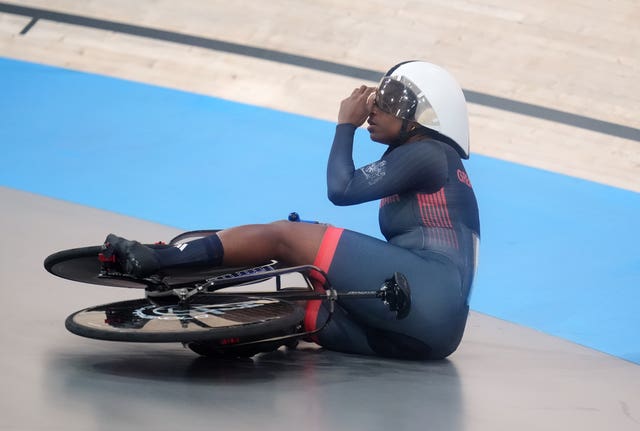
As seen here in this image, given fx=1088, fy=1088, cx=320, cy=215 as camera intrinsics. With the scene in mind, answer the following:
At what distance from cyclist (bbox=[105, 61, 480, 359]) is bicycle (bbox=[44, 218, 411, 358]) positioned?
2.1 inches

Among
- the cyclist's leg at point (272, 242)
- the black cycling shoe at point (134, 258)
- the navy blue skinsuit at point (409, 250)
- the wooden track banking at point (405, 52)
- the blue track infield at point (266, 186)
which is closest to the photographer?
the black cycling shoe at point (134, 258)

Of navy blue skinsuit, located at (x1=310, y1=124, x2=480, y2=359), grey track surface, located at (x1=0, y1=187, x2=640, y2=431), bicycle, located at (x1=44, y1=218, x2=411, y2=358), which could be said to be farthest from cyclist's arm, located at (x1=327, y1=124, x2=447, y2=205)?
grey track surface, located at (x1=0, y1=187, x2=640, y2=431)

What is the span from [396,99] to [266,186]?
2697 mm

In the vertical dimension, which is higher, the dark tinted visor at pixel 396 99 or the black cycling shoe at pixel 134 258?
the dark tinted visor at pixel 396 99

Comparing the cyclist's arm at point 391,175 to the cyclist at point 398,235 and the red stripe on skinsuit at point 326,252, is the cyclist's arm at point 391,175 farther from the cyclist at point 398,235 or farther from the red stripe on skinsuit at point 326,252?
the red stripe on skinsuit at point 326,252

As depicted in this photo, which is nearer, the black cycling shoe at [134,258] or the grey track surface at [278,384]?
the grey track surface at [278,384]

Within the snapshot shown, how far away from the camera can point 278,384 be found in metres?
2.71

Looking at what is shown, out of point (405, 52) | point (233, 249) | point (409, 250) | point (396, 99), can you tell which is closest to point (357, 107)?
point (396, 99)

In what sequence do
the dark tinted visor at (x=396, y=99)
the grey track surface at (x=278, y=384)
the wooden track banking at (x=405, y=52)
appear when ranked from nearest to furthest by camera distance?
1. the grey track surface at (x=278, y=384)
2. the dark tinted visor at (x=396, y=99)
3. the wooden track banking at (x=405, y=52)

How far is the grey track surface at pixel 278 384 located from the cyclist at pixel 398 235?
112mm

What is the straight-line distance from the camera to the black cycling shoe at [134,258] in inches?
107

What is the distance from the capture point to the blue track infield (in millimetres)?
4668

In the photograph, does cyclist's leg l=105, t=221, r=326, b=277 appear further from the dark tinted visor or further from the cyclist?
the dark tinted visor

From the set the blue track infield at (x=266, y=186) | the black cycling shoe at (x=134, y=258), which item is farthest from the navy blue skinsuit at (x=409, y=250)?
the blue track infield at (x=266, y=186)
